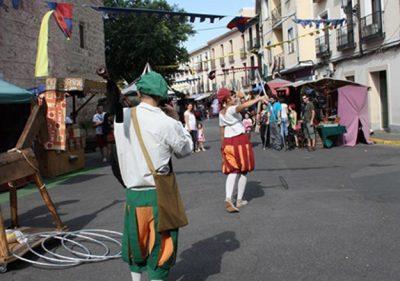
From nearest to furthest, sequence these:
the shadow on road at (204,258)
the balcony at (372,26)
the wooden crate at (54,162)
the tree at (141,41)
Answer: the shadow on road at (204,258), the wooden crate at (54,162), the balcony at (372,26), the tree at (141,41)

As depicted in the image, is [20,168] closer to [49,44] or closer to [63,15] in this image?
[63,15]

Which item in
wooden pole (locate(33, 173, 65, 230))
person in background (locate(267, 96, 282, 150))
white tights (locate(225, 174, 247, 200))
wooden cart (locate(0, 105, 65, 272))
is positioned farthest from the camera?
person in background (locate(267, 96, 282, 150))

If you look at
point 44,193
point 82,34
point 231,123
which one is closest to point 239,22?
point 231,123

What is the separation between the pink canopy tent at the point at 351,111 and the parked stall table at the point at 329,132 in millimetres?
447

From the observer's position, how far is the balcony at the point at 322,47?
80.3 ft

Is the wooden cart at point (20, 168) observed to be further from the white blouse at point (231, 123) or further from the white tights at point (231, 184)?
the white blouse at point (231, 123)

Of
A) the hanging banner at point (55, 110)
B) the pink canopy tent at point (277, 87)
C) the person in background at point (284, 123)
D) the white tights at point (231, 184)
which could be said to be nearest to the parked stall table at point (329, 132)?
the person in background at point (284, 123)

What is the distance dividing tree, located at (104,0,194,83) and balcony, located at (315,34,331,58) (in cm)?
957

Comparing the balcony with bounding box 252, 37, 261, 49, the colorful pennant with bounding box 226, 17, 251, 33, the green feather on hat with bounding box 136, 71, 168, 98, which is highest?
the balcony with bounding box 252, 37, 261, 49

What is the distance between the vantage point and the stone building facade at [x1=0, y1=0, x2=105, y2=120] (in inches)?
547

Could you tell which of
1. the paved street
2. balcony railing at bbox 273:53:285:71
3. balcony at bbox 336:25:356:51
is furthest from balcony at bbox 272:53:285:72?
the paved street

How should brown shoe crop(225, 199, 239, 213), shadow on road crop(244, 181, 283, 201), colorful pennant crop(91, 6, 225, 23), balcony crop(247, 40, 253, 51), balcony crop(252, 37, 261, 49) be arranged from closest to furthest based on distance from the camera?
brown shoe crop(225, 199, 239, 213) < shadow on road crop(244, 181, 283, 201) < colorful pennant crop(91, 6, 225, 23) < balcony crop(252, 37, 261, 49) < balcony crop(247, 40, 253, 51)

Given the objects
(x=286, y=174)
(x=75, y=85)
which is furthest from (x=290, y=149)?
(x=75, y=85)

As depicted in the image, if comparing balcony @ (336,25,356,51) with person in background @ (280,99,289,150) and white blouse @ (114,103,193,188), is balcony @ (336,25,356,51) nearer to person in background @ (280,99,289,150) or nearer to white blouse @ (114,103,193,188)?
person in background @ (280,99,289,150)
